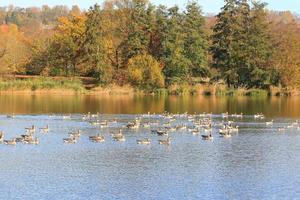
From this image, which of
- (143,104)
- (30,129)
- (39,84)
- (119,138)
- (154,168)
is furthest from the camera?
(39,84)

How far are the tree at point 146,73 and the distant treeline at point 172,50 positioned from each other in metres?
0.12

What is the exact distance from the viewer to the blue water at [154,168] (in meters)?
27.5

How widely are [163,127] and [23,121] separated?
1087cm

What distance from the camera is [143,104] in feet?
229

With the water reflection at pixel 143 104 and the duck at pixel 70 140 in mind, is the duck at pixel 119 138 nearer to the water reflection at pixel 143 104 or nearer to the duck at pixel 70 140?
the duck at pixel 70 140

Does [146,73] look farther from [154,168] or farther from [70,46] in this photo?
[154,168]

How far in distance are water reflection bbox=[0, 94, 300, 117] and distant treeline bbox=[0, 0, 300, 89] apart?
289 inches

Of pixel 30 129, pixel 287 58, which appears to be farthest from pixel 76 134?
pixel 287 58

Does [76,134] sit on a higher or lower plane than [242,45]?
lower

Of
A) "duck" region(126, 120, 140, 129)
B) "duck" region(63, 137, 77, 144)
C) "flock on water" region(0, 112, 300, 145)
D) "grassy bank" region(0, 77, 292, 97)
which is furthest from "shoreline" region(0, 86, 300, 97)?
"duck" region(63, 137, 77, 144)

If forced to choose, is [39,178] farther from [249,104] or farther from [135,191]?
[249,104]

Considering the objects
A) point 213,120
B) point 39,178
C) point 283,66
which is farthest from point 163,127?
point 283,66

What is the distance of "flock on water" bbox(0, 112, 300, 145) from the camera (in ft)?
136

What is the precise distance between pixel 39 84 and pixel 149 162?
53.5 meters
